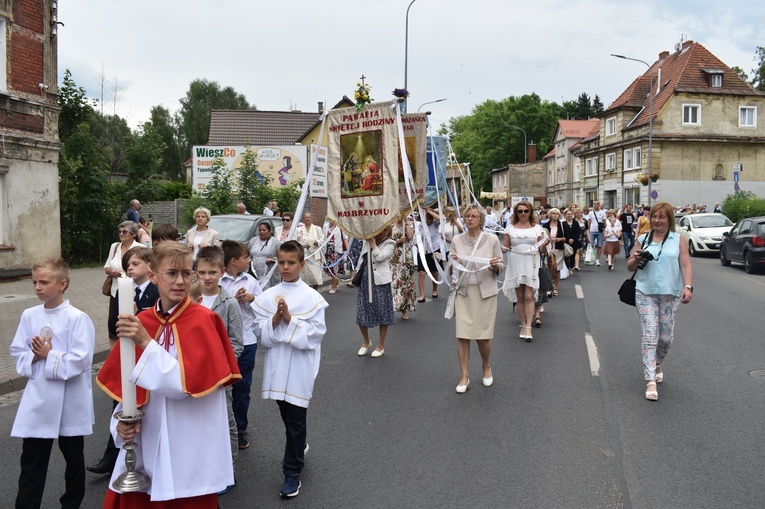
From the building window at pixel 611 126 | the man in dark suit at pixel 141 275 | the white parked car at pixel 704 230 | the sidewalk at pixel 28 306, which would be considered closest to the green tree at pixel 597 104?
the building window at pixel 611 126

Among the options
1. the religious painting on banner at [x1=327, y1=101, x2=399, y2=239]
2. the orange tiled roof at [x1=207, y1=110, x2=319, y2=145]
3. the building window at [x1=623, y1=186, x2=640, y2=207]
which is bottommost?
the religious painting on banner at [x1=327, y1=101, x2=399, y2=239]

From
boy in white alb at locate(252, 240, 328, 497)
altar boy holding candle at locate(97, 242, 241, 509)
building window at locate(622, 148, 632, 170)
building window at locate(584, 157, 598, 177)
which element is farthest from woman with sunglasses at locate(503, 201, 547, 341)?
building window at locate(584, 157, 598, 177)

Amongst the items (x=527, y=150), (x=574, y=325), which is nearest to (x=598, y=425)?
(x=574, y=325)

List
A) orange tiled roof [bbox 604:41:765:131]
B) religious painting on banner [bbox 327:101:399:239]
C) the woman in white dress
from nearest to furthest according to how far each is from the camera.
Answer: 1. religious painting on banner [bbox 327:101:399:239]
2. the woman in white dress
3. orange tiled roof [bbox 604:41:765:131]

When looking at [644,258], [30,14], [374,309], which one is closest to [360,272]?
[374,309]

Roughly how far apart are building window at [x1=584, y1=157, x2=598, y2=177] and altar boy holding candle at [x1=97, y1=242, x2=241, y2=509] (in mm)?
62128

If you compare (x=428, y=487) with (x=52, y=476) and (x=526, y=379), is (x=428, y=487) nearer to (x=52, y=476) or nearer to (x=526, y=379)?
(x=52, y=476)

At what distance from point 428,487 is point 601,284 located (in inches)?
514

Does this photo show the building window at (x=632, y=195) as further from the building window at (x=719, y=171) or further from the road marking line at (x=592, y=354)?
the road marking line at (x=592, y=354)

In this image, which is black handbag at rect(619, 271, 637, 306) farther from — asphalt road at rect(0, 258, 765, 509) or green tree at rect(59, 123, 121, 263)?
green tree at rect(59, 123, 121, 263)

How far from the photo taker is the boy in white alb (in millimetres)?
4438

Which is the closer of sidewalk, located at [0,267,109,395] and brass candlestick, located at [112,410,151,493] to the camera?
brass candlestick, located at [112,410,151,493]

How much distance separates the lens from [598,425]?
5.80 meters

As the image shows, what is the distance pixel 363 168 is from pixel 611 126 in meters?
53.6
